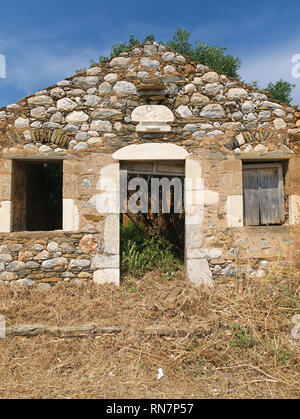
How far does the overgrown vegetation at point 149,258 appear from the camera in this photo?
456cm

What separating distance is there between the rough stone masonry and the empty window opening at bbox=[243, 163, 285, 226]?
165 mm

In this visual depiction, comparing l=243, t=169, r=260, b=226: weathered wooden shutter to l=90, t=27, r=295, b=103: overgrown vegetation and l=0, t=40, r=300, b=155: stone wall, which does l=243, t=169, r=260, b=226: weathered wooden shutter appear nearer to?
Result: l=0, t=40, r=300, b=155: stone wall

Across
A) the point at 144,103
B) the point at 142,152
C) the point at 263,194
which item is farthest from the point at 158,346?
the point at 144,103

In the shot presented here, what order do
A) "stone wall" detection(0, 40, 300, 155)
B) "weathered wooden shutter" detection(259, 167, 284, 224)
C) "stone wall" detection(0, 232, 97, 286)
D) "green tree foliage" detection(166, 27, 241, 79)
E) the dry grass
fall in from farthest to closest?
"green tree foliage" detection(166, 27, 241, 79)
"weathered wooden shutter" detection(259, 167, 284, 224)
"stone wall" detection(0, 40, 300, 155)
"stone wall" detection(0, 232, 97, 286)
the dry grass

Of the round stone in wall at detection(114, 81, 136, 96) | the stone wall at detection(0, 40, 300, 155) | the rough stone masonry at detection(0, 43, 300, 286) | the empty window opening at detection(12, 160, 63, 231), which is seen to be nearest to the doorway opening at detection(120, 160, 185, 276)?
the rough stone masonry at detection(0, 43, 300, 286)

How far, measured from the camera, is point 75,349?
3.26 m

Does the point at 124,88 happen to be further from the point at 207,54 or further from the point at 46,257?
the point at 207,54

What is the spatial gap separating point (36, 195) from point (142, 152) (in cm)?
276

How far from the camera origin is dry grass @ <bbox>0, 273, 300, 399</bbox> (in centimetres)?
278

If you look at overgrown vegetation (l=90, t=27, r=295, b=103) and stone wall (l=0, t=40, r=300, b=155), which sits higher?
overgrown vegetation (l=90, t=27, r=295, b=103)

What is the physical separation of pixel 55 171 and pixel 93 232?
3202mm

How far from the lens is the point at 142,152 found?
4.27 m
